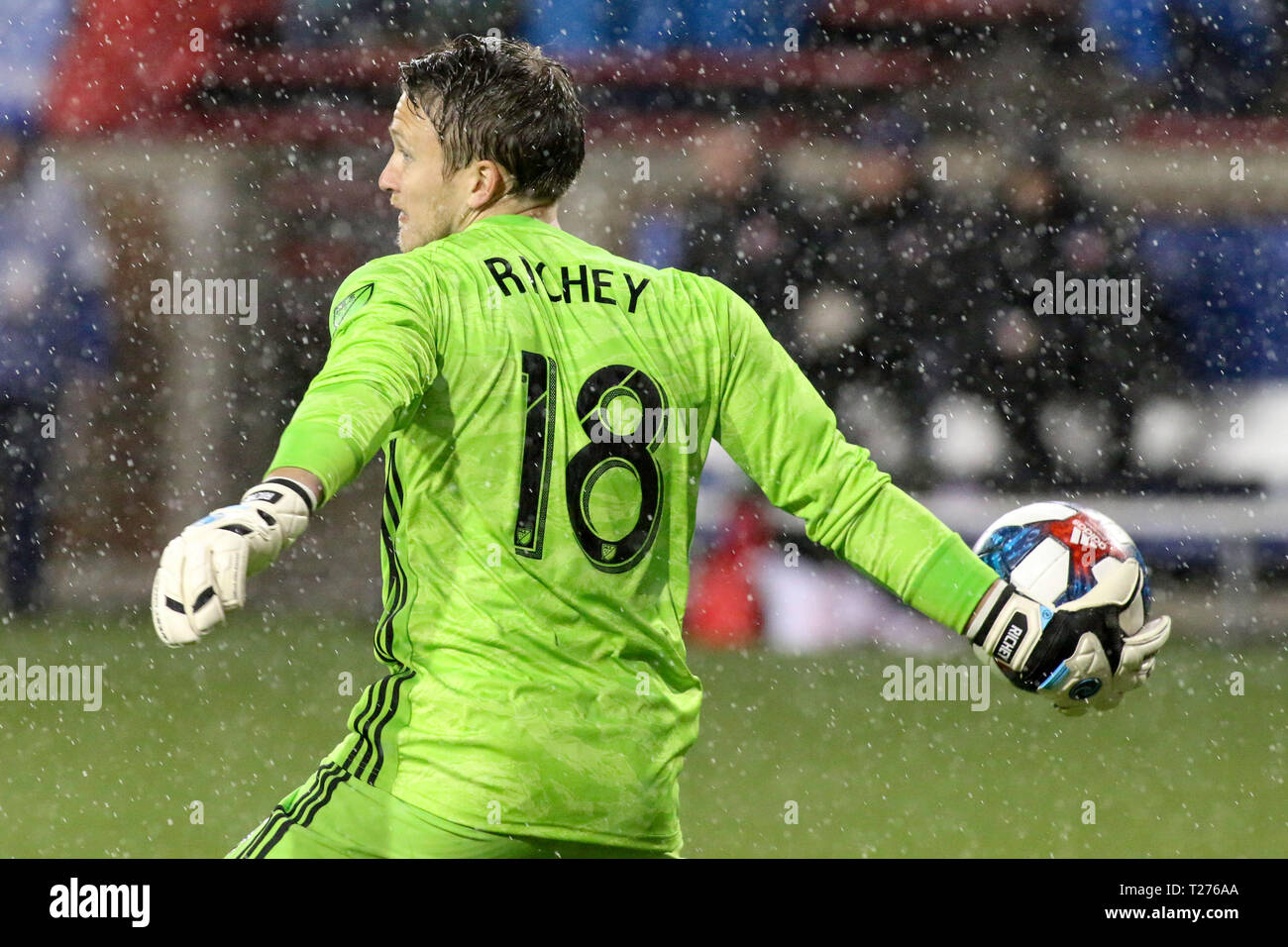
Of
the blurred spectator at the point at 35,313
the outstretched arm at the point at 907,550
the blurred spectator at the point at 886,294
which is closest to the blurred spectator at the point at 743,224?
the blurred spectator at the point at 886,294

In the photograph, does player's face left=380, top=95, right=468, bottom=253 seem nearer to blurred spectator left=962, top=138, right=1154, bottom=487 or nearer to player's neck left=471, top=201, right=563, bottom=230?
player's neck left=471, top=201, right=563, bottom=230

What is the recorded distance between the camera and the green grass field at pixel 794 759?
541 centimetres

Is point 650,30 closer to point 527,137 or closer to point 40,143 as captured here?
point 40,143

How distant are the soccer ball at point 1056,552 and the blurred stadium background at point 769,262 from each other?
554 cm

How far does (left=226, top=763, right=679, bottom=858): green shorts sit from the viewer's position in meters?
2.27

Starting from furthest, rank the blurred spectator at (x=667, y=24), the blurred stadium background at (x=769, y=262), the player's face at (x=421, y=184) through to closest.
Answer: the blurred spectator at (x=667, y=24), the blurred stadium background at (x=769, y=262), the player's face at (x=421, y=184)

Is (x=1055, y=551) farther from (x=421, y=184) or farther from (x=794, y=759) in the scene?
(x=794, y=759)

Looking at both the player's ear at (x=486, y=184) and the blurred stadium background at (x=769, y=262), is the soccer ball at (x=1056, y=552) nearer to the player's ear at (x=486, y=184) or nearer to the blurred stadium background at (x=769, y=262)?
the player's ear at (x=486, y=184)

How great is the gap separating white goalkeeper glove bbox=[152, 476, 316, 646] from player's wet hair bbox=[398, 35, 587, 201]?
892mm

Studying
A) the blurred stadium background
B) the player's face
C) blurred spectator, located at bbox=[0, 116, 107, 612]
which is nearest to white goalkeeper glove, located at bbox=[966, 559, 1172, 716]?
the player's face

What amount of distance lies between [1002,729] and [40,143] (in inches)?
344

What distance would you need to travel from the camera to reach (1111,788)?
6273mm

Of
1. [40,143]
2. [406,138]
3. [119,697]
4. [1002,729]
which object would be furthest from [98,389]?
[406,138]

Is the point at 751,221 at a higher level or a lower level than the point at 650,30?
lower
